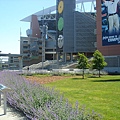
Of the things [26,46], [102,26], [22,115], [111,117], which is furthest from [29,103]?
[26,46]

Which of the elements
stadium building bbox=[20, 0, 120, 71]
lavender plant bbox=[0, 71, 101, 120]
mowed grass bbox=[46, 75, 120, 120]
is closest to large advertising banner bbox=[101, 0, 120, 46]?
stadium building bbox=[20, 0, 120, 71]

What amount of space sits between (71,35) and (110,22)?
109ft

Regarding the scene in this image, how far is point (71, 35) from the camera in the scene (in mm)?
92250

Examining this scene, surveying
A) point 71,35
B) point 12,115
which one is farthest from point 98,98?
point 71,35

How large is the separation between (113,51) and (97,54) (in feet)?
78.5

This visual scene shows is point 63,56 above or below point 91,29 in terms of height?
below

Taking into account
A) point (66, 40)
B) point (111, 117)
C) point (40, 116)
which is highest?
point (66, 40)

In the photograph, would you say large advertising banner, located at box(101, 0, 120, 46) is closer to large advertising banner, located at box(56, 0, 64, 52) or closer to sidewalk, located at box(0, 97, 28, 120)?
large advertising banner, located at box(56, 0, 64, 52)

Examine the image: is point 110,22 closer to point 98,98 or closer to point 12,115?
point 98,98

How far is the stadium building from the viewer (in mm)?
63312

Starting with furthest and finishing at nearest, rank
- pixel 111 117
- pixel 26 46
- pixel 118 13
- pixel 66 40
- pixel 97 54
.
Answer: pixel 26 46
pixel 66 40
pixel 118 13
pixel 97 54
pixel 111 117

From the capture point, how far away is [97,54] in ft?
130

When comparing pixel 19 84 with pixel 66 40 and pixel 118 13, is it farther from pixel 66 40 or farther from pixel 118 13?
pixel 66 40

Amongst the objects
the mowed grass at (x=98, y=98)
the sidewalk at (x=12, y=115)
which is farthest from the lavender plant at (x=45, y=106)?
the mowed grass at (x=98, y=98)
